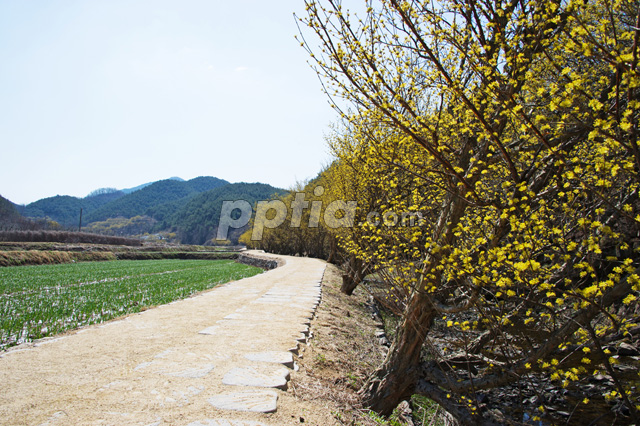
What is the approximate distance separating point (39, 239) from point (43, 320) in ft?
145

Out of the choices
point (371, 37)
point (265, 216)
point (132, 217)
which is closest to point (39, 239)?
point (265, 216)

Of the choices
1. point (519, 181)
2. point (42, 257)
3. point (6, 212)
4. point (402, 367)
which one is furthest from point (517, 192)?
point (6, 212)

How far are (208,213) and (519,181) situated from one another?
127516 millimetres

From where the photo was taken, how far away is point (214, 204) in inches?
5098

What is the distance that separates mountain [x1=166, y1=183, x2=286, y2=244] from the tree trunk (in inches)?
3789

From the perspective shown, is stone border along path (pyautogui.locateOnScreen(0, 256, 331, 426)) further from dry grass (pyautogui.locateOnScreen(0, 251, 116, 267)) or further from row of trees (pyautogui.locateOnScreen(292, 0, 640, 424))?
dry grass (pyautogui.locateOnScreen(0, 251, 116, 267))

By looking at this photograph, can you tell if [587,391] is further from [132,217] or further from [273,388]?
[132,217]

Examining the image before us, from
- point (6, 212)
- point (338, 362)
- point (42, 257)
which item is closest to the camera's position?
point (338, 362)

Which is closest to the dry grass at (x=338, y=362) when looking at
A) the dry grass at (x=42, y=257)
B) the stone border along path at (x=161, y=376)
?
the stone border along path at (x=161, y=376)

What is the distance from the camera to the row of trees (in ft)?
Result: 7.15

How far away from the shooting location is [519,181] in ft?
10.2

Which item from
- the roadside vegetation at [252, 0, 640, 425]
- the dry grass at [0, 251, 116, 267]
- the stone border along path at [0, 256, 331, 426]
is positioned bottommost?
the dry grass at [0, 251, 116, 267]

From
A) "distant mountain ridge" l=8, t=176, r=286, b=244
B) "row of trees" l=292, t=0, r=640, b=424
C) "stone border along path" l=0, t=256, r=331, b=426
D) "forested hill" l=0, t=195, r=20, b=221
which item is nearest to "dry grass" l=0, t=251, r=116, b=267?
"stone border along path" l=0, t=256, r=331, b=426

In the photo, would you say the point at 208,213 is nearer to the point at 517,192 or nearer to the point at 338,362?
the point at 338,362
